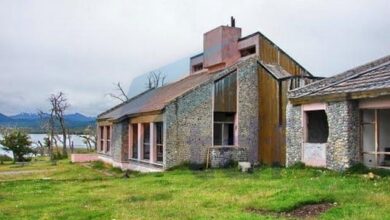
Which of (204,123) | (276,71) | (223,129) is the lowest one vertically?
(223,129)

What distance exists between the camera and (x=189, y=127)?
86.4ft

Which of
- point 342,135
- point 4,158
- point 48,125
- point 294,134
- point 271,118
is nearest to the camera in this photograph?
point 342,135

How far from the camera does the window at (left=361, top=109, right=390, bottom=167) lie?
20.0 m

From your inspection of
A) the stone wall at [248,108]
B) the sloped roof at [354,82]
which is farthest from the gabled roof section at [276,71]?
the sloped roof at [354,82]

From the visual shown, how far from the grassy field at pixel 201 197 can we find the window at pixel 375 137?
1.99 meters

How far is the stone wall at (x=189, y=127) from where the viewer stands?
2581 cm

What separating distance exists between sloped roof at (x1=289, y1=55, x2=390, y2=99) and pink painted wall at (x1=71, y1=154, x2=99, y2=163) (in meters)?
24.6

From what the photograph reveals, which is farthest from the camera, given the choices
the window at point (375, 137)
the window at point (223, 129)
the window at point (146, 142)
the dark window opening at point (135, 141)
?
the dark window opening at point (135, 141)

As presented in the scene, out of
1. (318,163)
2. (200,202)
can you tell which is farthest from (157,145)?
(200,202)

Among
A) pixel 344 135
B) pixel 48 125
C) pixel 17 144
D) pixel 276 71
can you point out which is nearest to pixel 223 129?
pixel 276 71

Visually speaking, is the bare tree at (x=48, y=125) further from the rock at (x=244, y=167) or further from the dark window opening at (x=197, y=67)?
the rock at (x=244, y=167)

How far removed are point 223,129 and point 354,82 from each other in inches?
350

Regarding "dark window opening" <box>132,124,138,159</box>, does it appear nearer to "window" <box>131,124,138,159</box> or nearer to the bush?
"window" <box>131,124,138,159</box>

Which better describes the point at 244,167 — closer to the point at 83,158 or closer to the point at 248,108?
the point at 248,108
